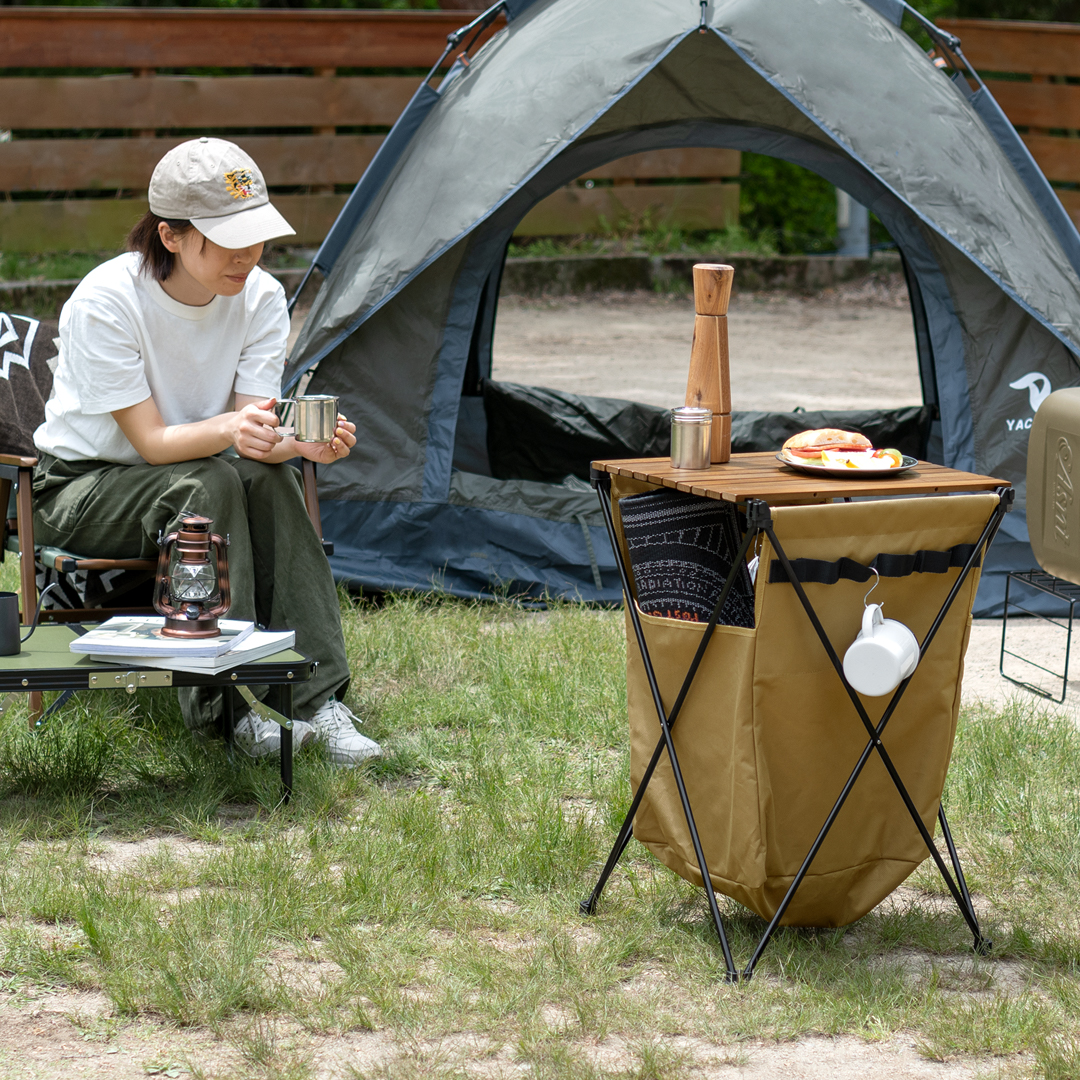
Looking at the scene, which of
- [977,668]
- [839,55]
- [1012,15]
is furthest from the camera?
[1012,15]

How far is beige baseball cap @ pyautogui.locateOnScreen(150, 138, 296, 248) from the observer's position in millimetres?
2854

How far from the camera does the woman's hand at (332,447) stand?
2.87 meters

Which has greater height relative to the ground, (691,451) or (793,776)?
(691,451)

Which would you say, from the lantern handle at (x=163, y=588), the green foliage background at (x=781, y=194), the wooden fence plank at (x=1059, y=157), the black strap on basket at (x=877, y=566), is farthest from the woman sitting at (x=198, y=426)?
the green foliage background at (x=781, y=194)

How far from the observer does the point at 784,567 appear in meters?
1.99

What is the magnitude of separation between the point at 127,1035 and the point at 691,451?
1.19 metres

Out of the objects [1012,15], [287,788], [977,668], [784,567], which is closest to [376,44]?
[1012,15]

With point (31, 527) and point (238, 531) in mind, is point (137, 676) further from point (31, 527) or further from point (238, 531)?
point (31, 527)

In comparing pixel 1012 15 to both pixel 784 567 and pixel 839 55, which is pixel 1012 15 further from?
pixel 784 567

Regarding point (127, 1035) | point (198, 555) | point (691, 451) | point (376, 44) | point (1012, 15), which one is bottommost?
point (127, 1035)

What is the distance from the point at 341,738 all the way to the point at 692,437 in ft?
3.89

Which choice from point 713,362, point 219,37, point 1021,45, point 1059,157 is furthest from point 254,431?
point 1021,45

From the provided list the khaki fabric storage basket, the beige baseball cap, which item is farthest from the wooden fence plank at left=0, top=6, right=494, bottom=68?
the khaki fabric storage basket

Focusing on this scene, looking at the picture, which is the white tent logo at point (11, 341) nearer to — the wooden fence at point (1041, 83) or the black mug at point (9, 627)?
the black mug at point (9, 627)
